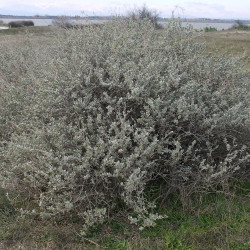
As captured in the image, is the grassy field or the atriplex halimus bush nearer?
the grassy field

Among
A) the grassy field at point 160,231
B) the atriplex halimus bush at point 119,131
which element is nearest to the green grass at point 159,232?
the grassy field at point 160,231

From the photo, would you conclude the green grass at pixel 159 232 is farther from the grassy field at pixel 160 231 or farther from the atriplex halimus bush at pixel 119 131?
the atriplex halimus bush at pixel 119 131

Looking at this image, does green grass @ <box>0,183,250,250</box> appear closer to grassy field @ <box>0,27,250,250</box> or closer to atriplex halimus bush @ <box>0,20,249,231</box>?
grassy field @ <box>0,27,250,250</box>

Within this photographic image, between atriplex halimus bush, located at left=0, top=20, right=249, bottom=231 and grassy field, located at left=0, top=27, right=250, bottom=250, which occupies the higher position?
atriplex halimus bush, located at left=0, top=20, right=249, bottom=231

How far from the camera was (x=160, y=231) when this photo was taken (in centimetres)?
296

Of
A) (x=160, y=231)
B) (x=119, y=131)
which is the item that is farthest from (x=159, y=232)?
(x=119, y=131)

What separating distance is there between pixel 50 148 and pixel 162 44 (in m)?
2.23

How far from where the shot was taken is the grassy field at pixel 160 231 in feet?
9.11

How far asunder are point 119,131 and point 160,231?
1.09 m

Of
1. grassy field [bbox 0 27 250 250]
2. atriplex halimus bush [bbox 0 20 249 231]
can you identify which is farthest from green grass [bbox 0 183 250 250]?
atriplex halimus bush [bbox 0 20 249 231]

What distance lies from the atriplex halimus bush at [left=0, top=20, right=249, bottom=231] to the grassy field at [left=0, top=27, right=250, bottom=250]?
0.54 feet

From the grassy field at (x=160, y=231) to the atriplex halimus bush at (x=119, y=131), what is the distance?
0.54ft

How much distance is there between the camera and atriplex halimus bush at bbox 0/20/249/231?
114 inches

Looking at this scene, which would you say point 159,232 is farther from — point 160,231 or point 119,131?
point 119,131
